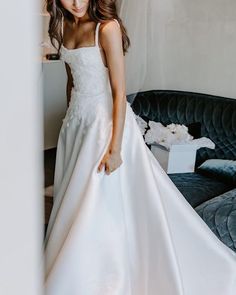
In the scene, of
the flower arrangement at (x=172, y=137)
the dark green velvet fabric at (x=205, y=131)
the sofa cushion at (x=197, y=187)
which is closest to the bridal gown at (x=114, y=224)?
the dark green velvet fabric at (x=205, y=131)

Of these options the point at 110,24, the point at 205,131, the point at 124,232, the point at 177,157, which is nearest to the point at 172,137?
the point at 177,157

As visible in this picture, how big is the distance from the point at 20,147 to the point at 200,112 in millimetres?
2726

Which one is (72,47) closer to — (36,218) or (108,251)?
(108,251)

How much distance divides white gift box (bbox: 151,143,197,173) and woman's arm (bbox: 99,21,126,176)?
1049 millimetres

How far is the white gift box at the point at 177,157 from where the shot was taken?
8.84 feet

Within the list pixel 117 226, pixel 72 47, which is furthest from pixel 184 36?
pixel 117 226

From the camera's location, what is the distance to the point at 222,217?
6.63 ft

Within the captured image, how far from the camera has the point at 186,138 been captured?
2.79 m

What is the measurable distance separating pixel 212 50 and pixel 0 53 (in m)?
2.96

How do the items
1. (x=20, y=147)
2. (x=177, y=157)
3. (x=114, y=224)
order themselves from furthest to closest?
(x=177, y=157)
(x=114, y=224)
(x=20, y=147)

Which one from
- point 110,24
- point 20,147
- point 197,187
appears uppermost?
point 110,24

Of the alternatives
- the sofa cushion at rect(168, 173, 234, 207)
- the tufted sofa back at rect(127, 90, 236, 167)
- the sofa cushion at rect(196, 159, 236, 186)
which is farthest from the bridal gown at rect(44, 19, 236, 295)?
the tufted sofa back at rect(127, 90, 236, 167)

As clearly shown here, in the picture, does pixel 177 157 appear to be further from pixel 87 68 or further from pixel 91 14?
pixel 91 14

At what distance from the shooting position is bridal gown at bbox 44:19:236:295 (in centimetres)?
166
